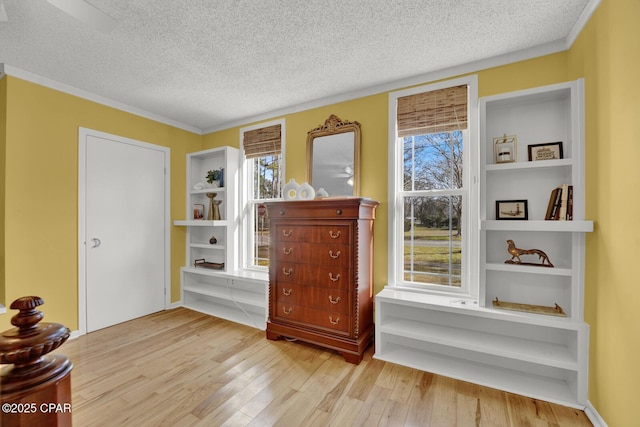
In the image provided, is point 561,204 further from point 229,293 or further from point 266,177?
point 229,293

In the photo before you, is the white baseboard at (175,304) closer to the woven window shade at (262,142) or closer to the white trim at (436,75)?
the woven window shade at (262,142)

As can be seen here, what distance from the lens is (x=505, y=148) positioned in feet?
7.39

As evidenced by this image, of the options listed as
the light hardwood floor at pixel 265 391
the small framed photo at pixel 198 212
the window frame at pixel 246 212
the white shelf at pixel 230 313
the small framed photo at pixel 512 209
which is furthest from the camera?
the small framed photo at pixel 198 212

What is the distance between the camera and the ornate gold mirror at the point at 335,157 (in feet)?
9.85

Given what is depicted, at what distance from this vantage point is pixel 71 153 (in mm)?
2941

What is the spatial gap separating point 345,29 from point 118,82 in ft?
7.68

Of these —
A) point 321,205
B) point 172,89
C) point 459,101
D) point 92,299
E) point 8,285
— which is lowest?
point 92,299

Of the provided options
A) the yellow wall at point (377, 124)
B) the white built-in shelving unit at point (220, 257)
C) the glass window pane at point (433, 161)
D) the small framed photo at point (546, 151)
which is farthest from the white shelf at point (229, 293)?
the small framed photo at point (546, 151)

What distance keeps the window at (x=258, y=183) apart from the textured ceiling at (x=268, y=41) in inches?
29.0

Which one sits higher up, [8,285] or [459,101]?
[459,101]

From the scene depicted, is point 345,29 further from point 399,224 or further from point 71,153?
point 71,153

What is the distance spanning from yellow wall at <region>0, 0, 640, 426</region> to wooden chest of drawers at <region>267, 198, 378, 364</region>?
44 centimetres

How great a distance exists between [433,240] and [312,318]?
1374mm

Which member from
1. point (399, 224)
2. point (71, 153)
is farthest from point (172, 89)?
point (399, 224)
